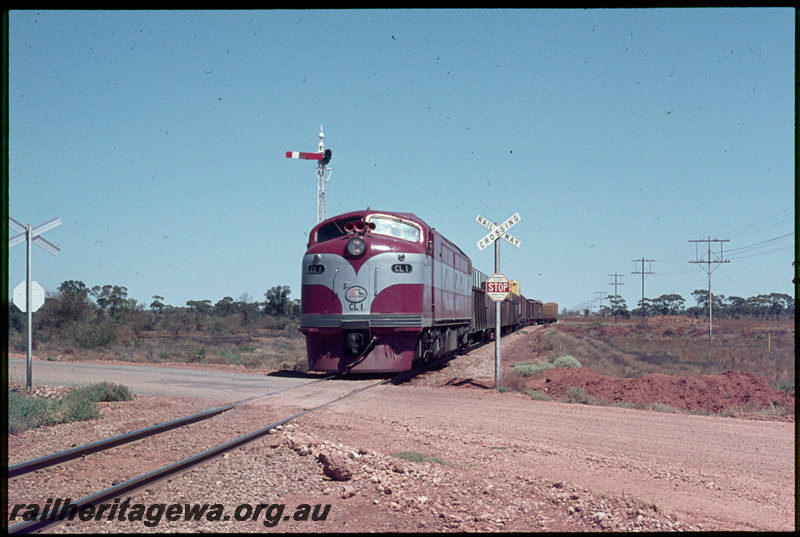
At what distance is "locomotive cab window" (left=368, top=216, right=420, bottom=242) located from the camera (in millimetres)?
18609

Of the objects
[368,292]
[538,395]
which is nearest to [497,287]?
[538,395]

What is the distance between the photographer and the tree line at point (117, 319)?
36469 millimetres

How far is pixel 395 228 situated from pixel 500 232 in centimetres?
324

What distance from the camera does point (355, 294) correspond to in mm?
17781

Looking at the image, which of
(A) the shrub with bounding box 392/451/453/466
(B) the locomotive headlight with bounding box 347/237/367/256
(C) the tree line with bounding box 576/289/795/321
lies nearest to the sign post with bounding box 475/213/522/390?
(B) the locomotive headlight with bounding box 347/237/367/256

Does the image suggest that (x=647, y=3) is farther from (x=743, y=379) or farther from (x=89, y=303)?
(x=89, y=303)

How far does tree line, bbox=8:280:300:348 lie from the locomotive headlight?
73.4 ft

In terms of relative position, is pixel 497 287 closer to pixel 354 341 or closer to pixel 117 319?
pixel 354 341

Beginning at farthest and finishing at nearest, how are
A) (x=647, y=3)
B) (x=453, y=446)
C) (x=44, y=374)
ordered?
1. (x=44, y=374)
2. (x=453, y=446)
3. (x=647, y=3)

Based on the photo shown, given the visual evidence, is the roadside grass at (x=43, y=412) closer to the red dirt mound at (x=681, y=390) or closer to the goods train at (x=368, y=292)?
the goods train at (x=368, y=292)

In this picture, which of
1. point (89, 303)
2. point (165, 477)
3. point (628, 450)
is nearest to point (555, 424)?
point (628, 450)

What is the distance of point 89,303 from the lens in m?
49.3

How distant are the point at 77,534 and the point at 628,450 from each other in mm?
7038

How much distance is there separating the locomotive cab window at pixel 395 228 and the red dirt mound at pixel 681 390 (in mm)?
4913
